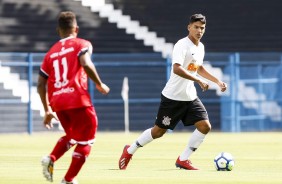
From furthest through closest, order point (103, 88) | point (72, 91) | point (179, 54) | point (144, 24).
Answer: point (144, 24) → point (179, 54) → point (72, 91) → point (103, 88)

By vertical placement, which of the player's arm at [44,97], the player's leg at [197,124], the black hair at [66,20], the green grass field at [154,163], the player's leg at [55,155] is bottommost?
the green grass field at [154,163]

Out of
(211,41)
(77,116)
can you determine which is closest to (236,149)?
(77,116)

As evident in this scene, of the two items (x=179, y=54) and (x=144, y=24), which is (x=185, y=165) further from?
(x=144, y=24)

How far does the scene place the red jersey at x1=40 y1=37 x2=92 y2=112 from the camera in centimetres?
1010

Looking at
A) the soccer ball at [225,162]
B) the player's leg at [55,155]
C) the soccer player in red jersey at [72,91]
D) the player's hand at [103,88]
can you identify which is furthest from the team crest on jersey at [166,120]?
the player's hand at [103,88]

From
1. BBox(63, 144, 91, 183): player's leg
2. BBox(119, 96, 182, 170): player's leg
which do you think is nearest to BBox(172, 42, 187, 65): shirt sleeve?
BBox(119, 96, 182, 170): player's leg

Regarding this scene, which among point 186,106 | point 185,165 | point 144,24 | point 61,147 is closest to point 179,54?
point 186,106

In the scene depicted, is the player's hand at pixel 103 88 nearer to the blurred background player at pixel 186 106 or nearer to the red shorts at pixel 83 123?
the red shorts at pixel 83 123

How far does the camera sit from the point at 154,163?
15250mm

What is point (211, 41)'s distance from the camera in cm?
3359

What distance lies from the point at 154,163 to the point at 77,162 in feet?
17.4

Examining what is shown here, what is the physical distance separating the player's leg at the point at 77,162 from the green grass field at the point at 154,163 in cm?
135

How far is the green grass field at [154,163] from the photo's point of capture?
11.9 m

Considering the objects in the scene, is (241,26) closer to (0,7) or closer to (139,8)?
(139,8)
